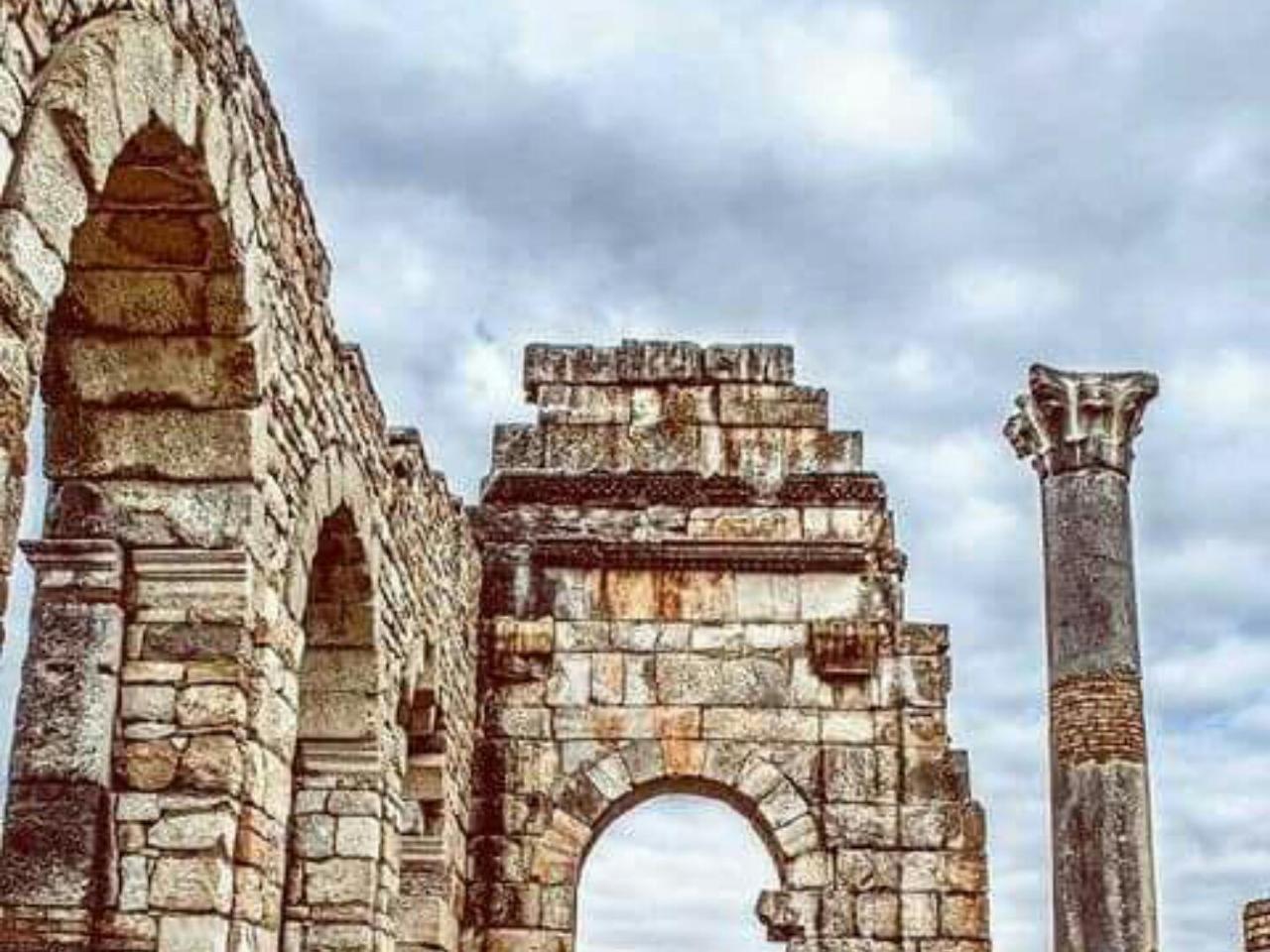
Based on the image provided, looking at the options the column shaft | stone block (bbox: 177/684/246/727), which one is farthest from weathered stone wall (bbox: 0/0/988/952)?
the column shaft

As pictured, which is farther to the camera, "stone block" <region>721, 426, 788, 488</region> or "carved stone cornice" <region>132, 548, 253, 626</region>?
"stone block" <region>721, 426, 788, 488</region>

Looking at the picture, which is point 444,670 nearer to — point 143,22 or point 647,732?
point 647,732

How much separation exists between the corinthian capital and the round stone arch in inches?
106

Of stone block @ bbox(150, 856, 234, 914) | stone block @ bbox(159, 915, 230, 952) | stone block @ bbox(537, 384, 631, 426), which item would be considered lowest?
stone block @ bbox(159, 915, 230, 952)

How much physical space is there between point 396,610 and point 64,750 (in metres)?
3.62

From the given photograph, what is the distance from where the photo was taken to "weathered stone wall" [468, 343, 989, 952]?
13.0 metres

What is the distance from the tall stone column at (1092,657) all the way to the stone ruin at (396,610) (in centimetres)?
2

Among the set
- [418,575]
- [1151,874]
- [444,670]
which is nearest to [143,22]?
[418,575]

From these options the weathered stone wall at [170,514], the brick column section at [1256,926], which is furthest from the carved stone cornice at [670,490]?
the weathered stone wall at [170,514]

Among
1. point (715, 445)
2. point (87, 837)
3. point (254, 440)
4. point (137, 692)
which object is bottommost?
point (87, 837)

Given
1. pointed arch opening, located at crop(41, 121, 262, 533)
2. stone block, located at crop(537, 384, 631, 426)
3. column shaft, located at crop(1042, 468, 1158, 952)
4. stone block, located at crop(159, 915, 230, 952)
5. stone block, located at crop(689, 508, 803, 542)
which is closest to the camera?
stone block, located at crop(159, 915, 230, 952)

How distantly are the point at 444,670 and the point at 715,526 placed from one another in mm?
2687

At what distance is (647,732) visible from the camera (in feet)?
43.7

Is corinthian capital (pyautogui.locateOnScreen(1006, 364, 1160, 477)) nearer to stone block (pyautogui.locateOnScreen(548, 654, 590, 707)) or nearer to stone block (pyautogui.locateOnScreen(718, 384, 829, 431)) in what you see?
stone block (pyautogui.locateOnScreen(718, 384, 829, 431))
